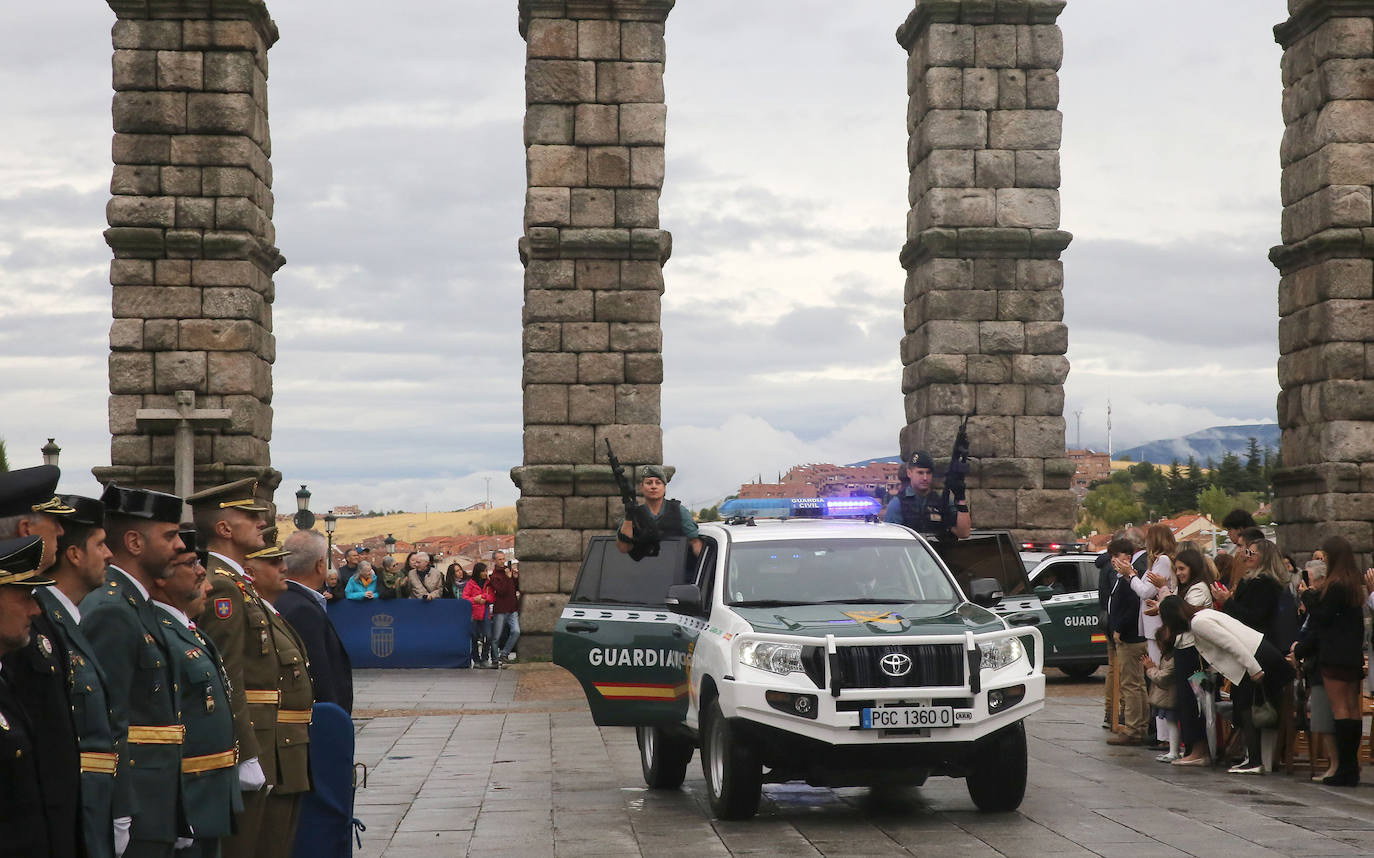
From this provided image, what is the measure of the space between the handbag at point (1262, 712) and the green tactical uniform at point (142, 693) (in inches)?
347

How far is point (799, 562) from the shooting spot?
10969mm

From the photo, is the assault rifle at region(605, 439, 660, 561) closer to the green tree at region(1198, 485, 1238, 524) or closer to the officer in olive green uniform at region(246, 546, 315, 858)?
the officer in olive green uniform at region(246, 546, 315, 858)

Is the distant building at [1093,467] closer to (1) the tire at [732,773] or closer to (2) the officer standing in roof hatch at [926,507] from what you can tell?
(2) the officer standing in roof hatch at [926,507]

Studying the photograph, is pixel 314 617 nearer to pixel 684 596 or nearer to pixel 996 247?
pixel 684 596

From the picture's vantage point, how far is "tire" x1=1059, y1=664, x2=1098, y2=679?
2114cm

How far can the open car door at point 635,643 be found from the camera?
11.3 metres

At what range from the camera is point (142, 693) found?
5363 mm

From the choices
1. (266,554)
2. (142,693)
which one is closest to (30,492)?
(142,693)

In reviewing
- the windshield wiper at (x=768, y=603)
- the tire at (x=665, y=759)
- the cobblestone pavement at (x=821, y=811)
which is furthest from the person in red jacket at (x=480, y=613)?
the windshield wiper at (x=768, y=603)

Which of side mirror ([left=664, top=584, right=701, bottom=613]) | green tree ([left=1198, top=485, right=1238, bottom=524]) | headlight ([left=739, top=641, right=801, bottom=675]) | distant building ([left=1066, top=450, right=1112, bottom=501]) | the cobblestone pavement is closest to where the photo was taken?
the cobblestone pavement

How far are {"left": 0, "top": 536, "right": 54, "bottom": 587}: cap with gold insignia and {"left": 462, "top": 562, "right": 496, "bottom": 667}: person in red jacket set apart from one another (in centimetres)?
1896

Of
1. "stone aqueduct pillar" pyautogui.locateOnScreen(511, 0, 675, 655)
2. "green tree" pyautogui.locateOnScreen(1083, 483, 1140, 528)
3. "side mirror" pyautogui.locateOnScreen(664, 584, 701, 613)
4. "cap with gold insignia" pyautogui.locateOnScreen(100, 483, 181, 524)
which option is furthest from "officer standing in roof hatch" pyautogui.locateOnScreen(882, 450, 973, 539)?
"green tree" pyautogui.locateOnScreen(1083, 483, 1140, 528)

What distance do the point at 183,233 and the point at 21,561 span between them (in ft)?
53.8

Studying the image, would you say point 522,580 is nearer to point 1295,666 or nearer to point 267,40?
point 267,40
